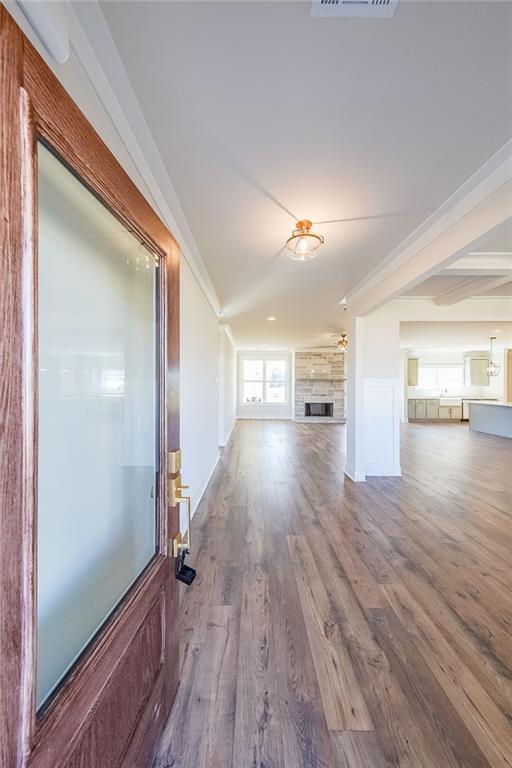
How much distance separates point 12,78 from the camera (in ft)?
1.61

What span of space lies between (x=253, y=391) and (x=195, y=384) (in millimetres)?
7815

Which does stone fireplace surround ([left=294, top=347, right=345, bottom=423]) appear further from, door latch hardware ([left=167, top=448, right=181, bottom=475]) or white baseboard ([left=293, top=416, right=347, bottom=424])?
door latch hardware ([left=167, top=448, right=181, bottom=475])

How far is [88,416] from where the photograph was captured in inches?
44.6

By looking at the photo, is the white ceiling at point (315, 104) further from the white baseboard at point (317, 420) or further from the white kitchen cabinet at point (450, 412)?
the white kitchen cabinet at point (450, 412)

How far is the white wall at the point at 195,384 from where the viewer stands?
282 cm

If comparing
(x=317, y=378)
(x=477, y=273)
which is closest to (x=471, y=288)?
(x=477, y=273)

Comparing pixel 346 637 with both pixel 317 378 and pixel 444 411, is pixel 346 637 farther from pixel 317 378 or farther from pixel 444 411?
pixel 444 411

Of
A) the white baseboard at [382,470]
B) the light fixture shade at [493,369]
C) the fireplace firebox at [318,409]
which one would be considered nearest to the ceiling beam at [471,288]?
the white baseboard at [382,470]

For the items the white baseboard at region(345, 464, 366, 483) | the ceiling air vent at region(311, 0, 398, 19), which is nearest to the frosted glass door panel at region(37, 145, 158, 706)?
the ceiling air vent at region(311, 0, 398, 19)

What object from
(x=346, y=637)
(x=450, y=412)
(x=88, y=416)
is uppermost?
(x=88, y=416)

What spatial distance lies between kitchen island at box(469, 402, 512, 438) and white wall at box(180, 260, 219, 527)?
6999 millimetres

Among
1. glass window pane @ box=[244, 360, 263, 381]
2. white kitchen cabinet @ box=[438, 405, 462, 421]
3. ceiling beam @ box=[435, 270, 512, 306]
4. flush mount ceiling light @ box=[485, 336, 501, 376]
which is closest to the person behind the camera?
ceiling beam @ box=[435, 270, 512, 306]

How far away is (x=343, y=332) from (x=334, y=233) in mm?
5149

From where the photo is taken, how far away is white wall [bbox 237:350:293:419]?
11109 millimetres
